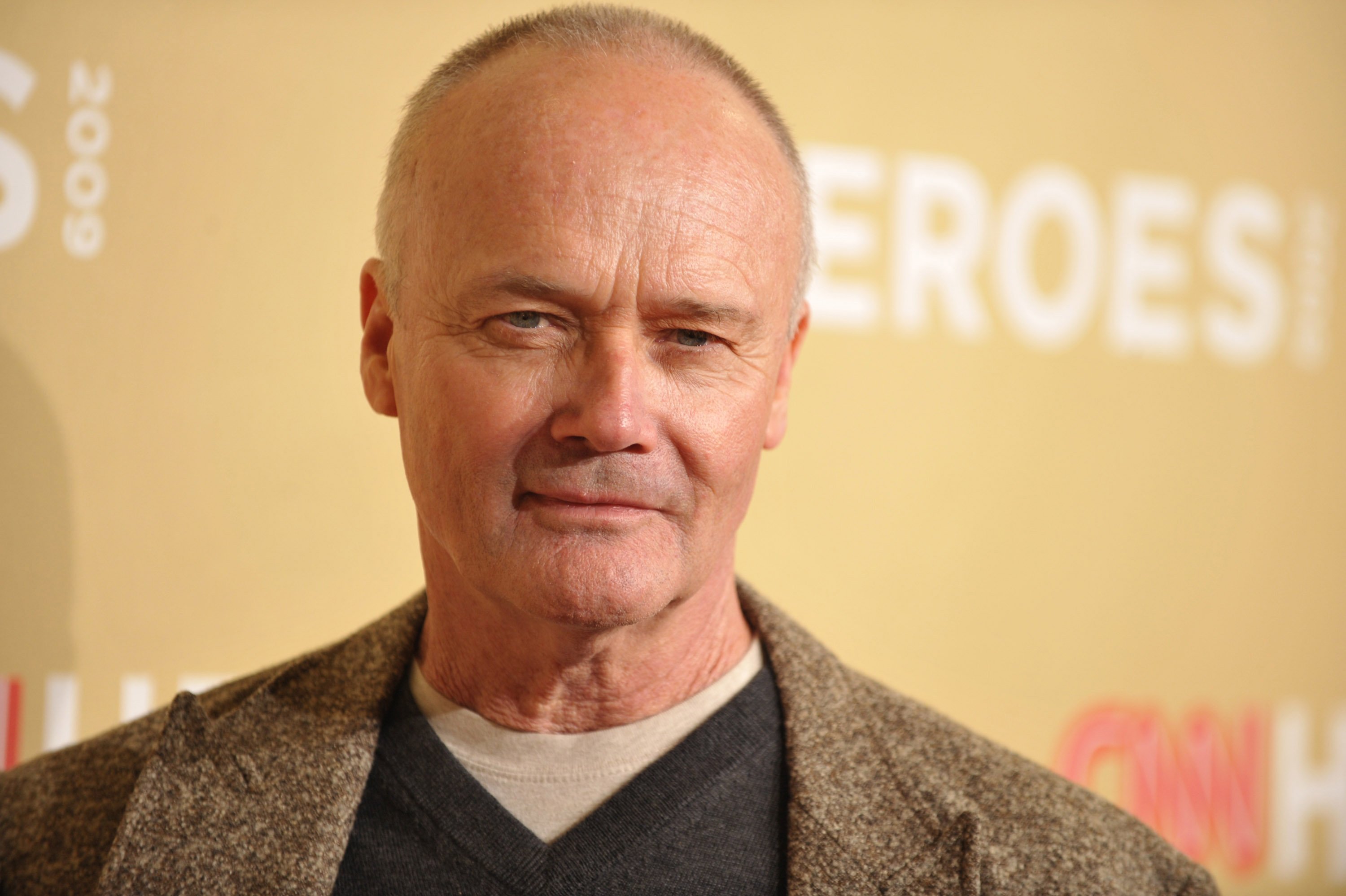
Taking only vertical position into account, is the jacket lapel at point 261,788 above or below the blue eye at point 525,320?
below

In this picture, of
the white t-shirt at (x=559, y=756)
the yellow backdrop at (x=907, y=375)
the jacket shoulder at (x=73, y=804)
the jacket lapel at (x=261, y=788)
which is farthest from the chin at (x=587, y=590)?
the yellow backdrop at (x=907, y=375)

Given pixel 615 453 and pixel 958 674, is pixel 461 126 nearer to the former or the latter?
pixel 615 453

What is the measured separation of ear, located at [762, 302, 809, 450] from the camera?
1119mm

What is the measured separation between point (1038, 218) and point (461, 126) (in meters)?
1.23

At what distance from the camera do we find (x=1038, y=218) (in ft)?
6.36

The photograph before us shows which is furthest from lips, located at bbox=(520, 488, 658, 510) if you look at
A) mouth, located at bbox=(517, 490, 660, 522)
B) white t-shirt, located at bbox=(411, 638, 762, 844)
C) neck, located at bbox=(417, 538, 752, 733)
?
white t-shirt, located at bbox=(411, 638, 762, 844)

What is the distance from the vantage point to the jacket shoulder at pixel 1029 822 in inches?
38.1

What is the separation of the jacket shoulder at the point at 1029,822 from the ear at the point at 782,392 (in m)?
0.27

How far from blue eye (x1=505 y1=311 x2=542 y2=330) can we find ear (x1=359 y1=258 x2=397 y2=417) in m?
0.19

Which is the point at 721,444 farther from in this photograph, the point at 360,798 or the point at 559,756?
the point at 360,798

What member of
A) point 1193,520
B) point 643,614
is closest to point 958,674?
point 1193,520

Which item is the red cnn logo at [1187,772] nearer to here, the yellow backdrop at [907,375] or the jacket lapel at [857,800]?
the yellow backdrop at [907,375]

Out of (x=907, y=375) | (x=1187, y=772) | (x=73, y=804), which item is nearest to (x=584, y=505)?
(x=73, y=804)

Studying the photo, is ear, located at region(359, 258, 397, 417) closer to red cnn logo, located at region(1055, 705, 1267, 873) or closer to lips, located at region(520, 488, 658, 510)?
lips, located at region(520, 488, 658, 510)
